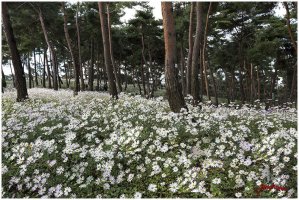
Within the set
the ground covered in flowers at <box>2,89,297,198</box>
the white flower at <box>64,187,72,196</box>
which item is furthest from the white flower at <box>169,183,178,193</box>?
the white flower at <box>64,187,72,196</box>

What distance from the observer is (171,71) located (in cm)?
955

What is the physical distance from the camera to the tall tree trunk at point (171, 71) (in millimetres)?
9567

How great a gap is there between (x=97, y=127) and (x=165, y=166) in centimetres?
266

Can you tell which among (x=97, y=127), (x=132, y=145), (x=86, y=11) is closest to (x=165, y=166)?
(x=132, y=145)

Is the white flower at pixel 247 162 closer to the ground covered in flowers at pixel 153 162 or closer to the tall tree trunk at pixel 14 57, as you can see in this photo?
the ground covered in flowers at pixel 153 162

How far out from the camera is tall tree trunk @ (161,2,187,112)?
31.4 ft

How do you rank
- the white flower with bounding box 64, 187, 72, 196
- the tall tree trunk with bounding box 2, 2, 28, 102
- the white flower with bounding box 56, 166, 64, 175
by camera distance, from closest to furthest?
1. the white flower with bounding box 64, 187, 72, 196
2. the white flower with bounding box 56, 166, 64, 175
3. the tall tree trunk with bounding box 2, 2, 28, 102

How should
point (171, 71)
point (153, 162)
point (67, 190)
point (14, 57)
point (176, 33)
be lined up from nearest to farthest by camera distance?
point (67, 190) → point (153, 162) → point (171, 71) → point (14, 57) → point (176, 33)

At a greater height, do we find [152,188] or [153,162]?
[153,162]

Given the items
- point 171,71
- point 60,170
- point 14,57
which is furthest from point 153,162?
point 14,57

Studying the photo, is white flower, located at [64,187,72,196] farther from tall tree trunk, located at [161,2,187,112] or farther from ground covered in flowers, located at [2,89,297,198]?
tall tree trunk, located at [161,2,187,112]

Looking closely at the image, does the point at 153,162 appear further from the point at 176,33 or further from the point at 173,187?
the point at 176,33

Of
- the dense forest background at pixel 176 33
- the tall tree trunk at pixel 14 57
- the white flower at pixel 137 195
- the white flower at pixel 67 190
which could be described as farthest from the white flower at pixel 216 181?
the dense forest background at pixel 176 33

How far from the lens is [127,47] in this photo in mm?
35062
